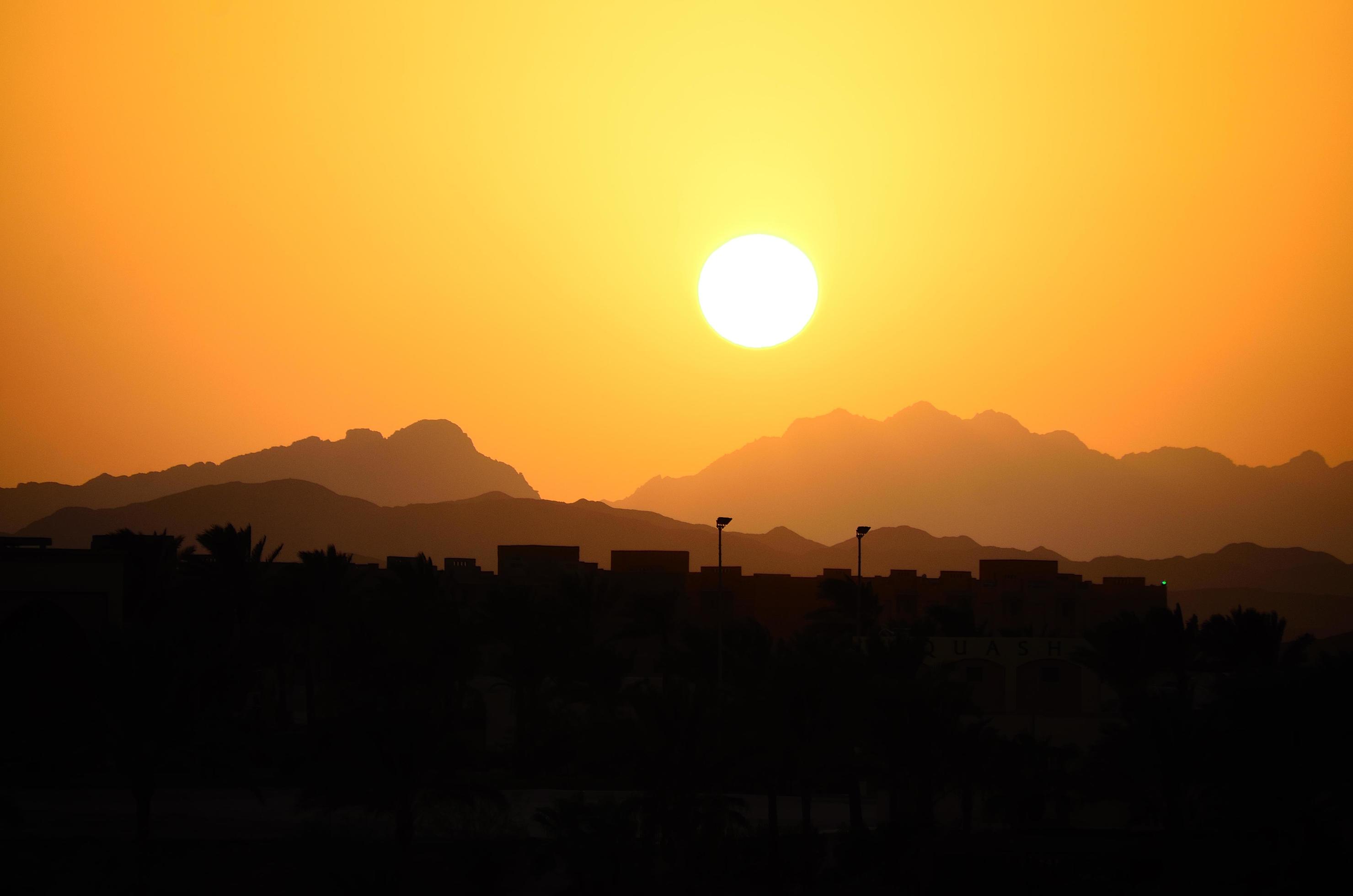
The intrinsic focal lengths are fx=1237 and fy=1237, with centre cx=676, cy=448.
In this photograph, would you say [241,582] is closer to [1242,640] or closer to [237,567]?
[237,567]

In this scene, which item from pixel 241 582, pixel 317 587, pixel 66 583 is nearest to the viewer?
pixel 66 583

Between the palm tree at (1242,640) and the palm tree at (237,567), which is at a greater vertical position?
the palm tree at (237,567)

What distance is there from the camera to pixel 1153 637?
134 ft

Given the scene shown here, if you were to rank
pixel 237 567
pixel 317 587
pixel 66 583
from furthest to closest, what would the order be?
pixel 317 587, pixel 237 567, pixel 66 583

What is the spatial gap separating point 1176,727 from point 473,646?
75.2ft

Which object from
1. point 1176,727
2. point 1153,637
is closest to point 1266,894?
point 1176,727

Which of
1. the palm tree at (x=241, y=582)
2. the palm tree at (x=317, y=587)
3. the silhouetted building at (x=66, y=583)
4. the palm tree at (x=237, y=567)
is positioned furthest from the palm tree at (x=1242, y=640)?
the silhouetted building at (x=66, y=583)

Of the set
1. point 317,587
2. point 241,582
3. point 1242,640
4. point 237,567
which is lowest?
point 1242,640

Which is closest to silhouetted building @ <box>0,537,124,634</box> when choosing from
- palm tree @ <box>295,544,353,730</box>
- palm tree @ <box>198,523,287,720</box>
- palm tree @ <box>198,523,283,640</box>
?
palm tree @ <box>198,523,287,720</box>

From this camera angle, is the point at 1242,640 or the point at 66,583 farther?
the point at 1242,640

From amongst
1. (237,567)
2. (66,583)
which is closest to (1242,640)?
(237,567)

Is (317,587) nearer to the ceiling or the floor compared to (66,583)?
nearer to the floor

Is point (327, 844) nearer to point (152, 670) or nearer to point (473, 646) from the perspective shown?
point (152, 670)

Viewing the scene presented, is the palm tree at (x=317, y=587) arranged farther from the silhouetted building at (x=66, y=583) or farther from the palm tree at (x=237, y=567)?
the silhouetted building at (x=66, y=583)
